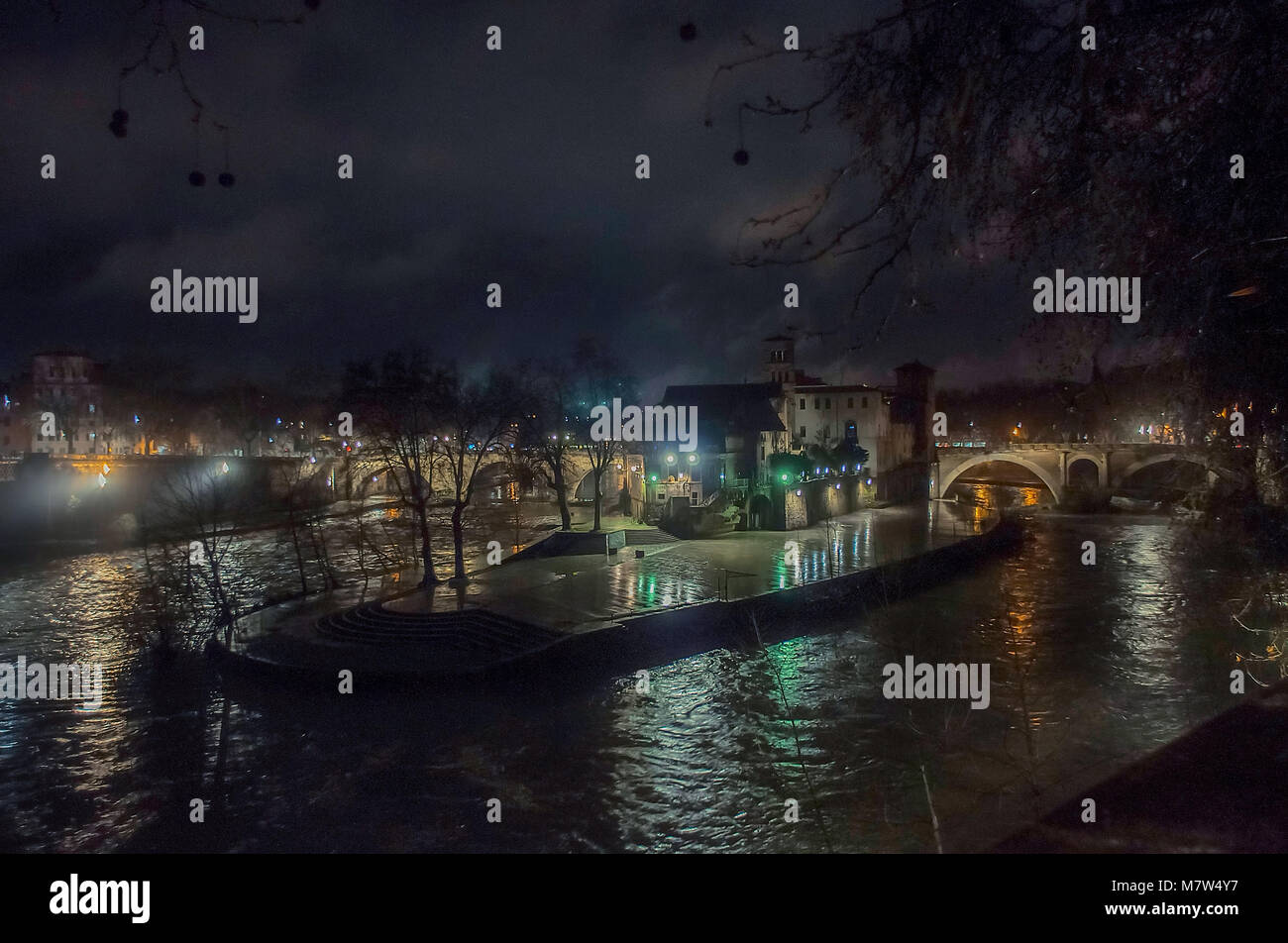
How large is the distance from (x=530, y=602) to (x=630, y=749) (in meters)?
9.10

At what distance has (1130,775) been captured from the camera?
34.3 feet

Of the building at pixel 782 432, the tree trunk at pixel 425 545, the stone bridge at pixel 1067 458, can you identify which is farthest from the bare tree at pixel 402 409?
the stone bridge at pixel 1067 458

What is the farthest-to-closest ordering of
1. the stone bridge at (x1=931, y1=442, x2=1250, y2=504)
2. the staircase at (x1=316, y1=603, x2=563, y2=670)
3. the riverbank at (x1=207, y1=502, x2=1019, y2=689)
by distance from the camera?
the stone bridge at (x1=931, y1=442, x2=1250, y2=504) → the staircase at (x1=316, y1=603, x2=563, y2=670) → the riverbank at (x1=207, y1=502, x2=1019, y2=689)

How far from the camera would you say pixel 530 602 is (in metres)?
23.8

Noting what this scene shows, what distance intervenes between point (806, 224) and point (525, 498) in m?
65.9

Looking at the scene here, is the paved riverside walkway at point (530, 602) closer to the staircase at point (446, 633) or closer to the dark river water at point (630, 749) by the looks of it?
the staircase at point (446, 633)

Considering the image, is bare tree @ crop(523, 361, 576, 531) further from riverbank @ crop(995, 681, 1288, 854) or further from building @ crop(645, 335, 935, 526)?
riverbank @ crop(995, 681, 1288, 854)

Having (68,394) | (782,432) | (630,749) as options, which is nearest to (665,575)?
(630,749)

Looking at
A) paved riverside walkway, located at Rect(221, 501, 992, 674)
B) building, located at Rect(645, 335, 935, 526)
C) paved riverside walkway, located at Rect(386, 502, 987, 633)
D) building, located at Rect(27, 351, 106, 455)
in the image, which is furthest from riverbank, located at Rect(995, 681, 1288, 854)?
building, located at Rect(27, 351, 106, 455)

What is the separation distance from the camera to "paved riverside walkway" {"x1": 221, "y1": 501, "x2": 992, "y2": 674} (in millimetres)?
20469

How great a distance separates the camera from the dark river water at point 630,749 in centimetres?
1173

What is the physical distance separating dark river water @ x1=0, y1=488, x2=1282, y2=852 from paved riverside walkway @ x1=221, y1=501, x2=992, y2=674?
1.80 metres
